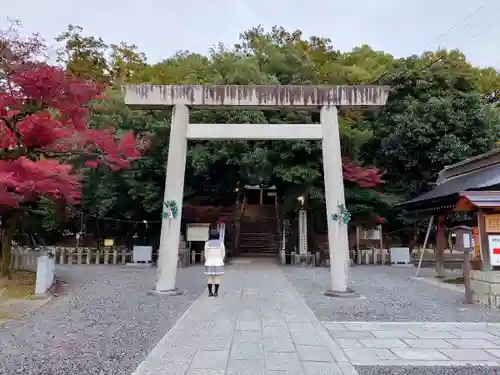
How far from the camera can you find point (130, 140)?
1205cm

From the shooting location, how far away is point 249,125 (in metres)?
9.52

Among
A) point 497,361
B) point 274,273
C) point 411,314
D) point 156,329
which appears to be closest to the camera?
point 497,361

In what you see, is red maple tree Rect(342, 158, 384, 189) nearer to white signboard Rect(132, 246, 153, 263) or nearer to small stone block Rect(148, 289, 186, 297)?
white signboard Rect(132, 246, 153, 263)

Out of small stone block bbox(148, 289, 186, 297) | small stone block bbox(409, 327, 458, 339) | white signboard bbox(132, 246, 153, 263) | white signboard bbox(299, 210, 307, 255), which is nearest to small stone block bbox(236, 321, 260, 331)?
small stone block bbox(409, 327, 458, 339)

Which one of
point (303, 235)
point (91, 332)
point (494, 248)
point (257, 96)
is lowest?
point (91, 332)

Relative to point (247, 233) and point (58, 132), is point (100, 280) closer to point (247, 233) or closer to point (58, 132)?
point (58, 132)

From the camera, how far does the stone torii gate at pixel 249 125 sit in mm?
9336

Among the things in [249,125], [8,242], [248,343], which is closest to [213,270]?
[249,125]

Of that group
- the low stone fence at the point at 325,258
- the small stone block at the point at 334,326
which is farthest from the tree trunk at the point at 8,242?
the low stone fence at the point at 325,258

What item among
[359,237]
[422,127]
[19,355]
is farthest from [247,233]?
[19,355]

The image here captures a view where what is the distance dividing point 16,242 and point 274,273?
553 inches

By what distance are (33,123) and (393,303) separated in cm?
909

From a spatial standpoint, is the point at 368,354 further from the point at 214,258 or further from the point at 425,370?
the point at 214,258

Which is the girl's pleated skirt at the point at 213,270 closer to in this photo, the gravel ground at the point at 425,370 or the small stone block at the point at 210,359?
the small stone block at the point at 210,359
